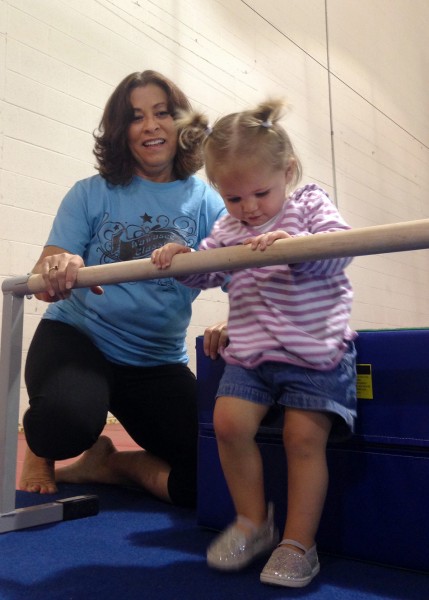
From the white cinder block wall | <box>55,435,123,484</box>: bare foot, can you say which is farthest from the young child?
the white cinder block wall

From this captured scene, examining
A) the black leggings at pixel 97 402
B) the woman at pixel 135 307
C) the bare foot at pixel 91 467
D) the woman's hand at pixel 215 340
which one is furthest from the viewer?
the bare foot at pixel 91 467

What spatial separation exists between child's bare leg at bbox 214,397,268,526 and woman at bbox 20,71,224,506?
1.53ft

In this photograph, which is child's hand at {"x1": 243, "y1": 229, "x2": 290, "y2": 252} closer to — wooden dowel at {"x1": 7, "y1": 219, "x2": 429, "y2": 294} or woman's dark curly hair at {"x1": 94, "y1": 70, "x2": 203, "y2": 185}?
wooden dowel at {"x1": 7, "y1": 219, "x2": 429, "y2": 294}

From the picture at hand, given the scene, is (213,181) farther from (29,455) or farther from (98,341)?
(29,455)

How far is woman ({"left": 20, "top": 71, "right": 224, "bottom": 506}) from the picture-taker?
1.60 m

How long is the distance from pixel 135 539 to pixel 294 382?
0.49 meters

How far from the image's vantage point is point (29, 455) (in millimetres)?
1812

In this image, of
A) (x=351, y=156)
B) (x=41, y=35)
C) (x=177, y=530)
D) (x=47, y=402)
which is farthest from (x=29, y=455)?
(x=351, y=156)

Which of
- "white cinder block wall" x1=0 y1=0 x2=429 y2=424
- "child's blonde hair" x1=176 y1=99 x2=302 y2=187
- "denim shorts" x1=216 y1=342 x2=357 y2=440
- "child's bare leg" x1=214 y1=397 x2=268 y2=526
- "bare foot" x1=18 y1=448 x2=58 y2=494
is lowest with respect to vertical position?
"bare foot" x1=18 y1=448 x2=58 y2=494

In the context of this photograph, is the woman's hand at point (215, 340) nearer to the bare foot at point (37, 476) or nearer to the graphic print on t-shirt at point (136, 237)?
the graphic print on t-shirt at point (136, 237)

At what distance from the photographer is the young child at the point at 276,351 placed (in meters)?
1.08

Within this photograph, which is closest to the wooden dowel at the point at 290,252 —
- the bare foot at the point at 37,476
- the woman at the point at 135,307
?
the woman at the point at 135,307

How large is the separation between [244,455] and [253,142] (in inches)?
22.6

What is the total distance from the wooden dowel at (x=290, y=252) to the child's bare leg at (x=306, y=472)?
28 cm
